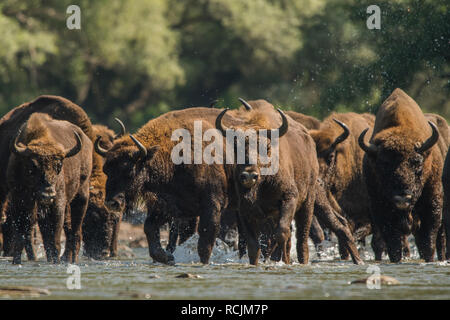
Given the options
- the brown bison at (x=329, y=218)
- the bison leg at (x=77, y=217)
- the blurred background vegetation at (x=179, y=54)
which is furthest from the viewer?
the blurred background vegetation at (x=179, y=54)

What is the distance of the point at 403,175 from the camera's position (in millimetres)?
13695

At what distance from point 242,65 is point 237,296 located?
32.7 m

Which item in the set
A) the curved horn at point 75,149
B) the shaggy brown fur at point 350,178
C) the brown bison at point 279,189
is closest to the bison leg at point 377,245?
the shaggy brown fur at point 350,178

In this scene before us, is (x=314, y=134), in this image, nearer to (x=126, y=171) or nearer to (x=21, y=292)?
(x=126, y=171)

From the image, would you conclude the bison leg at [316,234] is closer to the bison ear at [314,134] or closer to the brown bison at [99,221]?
the bison ear at [314,134]

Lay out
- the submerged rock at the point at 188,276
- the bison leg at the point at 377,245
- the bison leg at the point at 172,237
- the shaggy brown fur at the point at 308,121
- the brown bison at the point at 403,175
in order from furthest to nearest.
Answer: the shaggy brown fur at the point at 308,121, the bison leg at the point at 377,245, the bison leg at the point at 172,237, the brown bison at the point at 403,175, the submerged rock at the point at 188,276

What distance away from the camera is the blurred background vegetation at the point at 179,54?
1299 inches

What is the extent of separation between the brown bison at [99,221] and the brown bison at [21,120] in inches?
18.7

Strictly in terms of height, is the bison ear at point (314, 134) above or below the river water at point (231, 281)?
above

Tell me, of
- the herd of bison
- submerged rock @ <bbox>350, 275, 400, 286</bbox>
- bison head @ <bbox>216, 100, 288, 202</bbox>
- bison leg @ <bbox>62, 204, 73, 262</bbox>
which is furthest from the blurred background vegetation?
submerged rock @ <bbox>350, 275, 400, 286</bbox>

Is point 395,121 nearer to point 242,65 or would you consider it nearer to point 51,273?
point 51,273

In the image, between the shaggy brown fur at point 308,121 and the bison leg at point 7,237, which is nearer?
the bison leg at point 7,237

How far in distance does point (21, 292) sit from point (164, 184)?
4256mm

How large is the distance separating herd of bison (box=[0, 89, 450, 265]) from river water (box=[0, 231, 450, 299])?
52 centimetres
